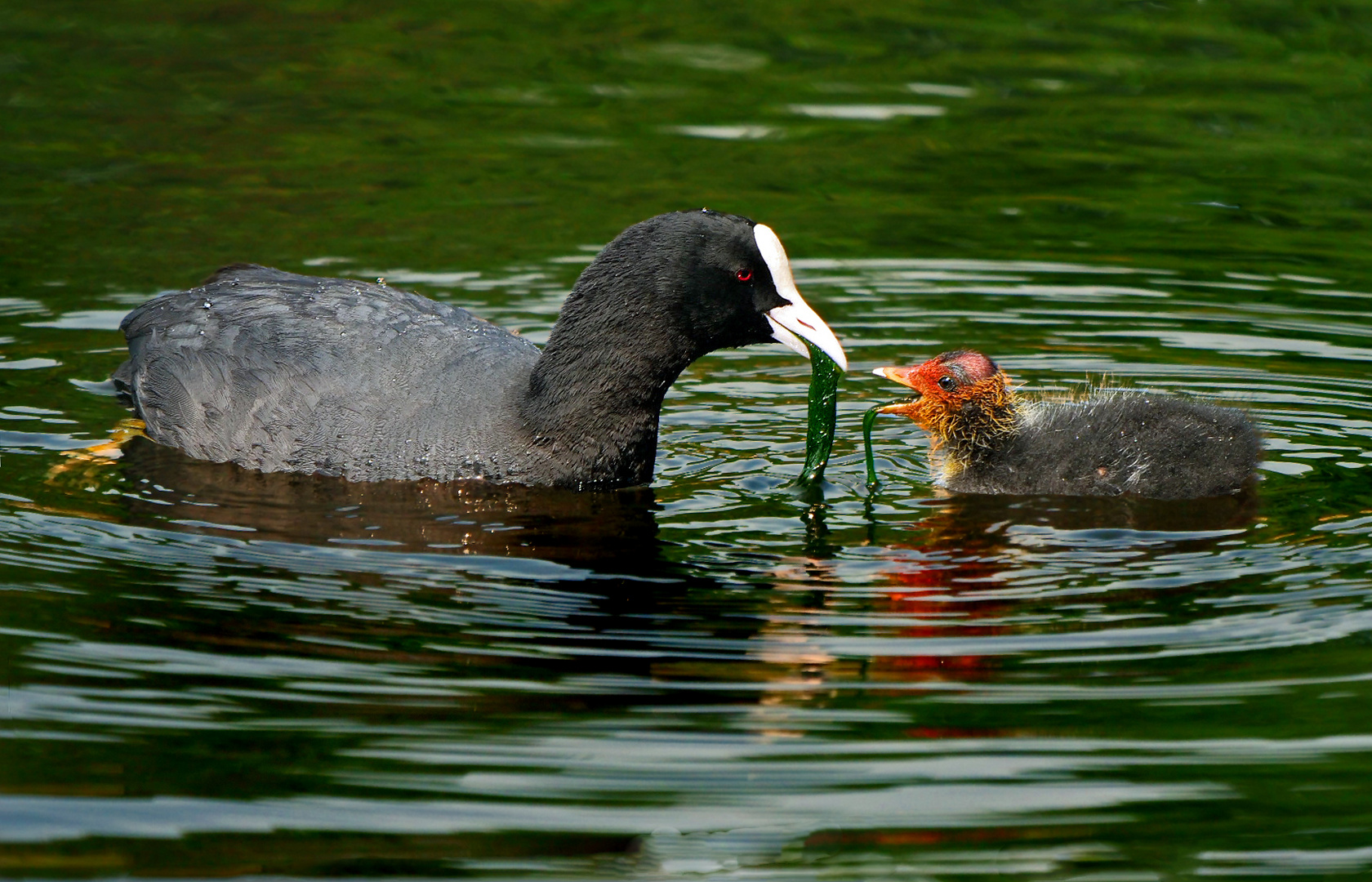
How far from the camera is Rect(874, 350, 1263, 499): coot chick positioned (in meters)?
5.57

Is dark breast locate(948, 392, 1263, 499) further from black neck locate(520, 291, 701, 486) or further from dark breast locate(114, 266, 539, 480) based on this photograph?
dark breast locate(114, 266, 539, 480)

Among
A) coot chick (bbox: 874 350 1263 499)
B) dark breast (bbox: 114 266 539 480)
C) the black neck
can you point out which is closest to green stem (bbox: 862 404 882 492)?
coot chick (bbox: 874 350 1263 499)

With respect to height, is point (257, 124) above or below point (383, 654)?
above

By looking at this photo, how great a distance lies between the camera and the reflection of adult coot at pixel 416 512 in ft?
17.1

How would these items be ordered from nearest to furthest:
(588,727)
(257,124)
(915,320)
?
(588,727) → (915,320) → (257,124)

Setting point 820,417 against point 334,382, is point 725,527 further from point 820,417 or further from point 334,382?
point 334,382

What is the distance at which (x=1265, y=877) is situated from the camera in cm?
332

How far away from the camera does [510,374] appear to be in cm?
604

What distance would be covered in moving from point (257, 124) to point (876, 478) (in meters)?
5.54

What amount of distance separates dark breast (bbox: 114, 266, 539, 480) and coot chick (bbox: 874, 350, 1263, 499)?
129cm

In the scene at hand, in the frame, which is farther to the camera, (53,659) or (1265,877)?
(53,659)

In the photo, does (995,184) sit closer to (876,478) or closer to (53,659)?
(876,478)

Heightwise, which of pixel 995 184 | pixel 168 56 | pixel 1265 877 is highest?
pixel 168 56

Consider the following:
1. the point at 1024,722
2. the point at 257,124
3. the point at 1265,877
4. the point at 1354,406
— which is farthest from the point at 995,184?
the point at 1265,877
